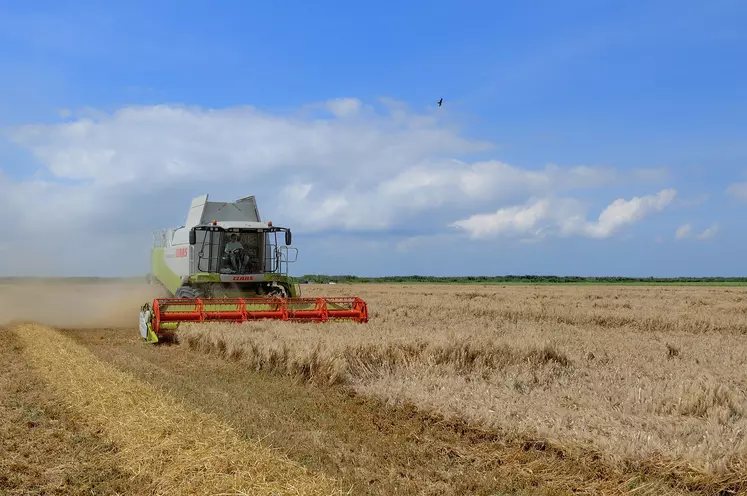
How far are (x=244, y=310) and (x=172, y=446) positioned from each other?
8.32 m

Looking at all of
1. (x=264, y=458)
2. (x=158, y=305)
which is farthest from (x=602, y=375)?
(x=158, y=305)

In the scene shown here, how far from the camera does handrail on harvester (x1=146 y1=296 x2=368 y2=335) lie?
43.4ft

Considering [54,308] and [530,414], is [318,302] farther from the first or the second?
[54,308]

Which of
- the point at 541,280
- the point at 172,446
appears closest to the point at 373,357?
the point at 172,446

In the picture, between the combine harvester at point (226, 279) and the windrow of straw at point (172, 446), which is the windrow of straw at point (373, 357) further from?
the combine harvester at point (226, 279)

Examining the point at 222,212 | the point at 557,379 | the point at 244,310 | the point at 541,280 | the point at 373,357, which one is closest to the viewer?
the point at 557,379

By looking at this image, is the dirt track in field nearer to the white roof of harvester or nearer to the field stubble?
the field stubble

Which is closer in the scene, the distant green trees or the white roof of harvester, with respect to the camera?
the white roof of harvester

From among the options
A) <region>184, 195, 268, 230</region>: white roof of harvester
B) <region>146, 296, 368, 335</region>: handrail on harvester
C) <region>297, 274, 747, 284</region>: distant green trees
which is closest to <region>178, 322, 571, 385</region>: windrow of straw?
<region>146, 296, 368, 335</region>: handrail on harvester

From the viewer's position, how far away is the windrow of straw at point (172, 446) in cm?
455

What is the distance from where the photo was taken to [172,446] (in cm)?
537

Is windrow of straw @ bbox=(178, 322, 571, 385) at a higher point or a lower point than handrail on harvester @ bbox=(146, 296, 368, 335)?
lower

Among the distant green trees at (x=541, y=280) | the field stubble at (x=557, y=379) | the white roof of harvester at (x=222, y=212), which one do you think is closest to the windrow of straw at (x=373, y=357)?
the field stubble at (x=557, y=379)

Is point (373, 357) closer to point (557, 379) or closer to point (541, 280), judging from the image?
point (557, 379)
